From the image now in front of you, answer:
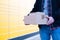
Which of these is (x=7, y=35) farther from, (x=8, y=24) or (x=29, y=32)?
(x=29, y=32)

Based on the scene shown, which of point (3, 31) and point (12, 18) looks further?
point (12, 18)

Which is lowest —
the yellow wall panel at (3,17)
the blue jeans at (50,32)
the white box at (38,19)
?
the yellow wall panel at (3,17)

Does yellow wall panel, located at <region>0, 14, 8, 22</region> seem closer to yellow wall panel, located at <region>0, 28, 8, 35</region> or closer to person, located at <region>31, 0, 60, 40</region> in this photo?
yellow wall panel, located at <region>0, 28, 8, 35</region>

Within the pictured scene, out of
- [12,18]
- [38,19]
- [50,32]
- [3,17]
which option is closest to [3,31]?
[3,17]

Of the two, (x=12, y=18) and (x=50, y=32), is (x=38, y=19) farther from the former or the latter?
(x=12, y=18)

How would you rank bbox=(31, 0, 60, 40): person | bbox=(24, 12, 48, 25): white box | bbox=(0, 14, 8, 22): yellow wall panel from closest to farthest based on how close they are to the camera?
1. bbox=(24, 12, 48, 25): white box
2. bbox=(31, 0, 60, 40): person
3. bbox=(0, 14, 8, 22): yellow wall panel

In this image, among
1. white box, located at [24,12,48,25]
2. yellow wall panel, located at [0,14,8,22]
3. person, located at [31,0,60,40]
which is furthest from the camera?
yellow wall panel, located at [0,14,8,22]

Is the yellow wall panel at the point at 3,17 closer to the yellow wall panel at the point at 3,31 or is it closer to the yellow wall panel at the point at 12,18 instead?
the yellow wall panel at the point at 12,18

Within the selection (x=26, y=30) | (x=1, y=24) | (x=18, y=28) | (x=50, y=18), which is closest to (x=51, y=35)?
(x=50, y=18)

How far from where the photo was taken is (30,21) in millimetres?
1538

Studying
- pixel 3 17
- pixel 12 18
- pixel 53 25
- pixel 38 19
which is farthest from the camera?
pixel 12 18

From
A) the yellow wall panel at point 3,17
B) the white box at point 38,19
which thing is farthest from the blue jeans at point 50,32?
the yellow wall panel at point 3,17

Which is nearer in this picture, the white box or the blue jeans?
Answer: the white box

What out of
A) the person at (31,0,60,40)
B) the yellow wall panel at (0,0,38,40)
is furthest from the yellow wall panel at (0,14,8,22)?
the person at (31,0,60,40)
